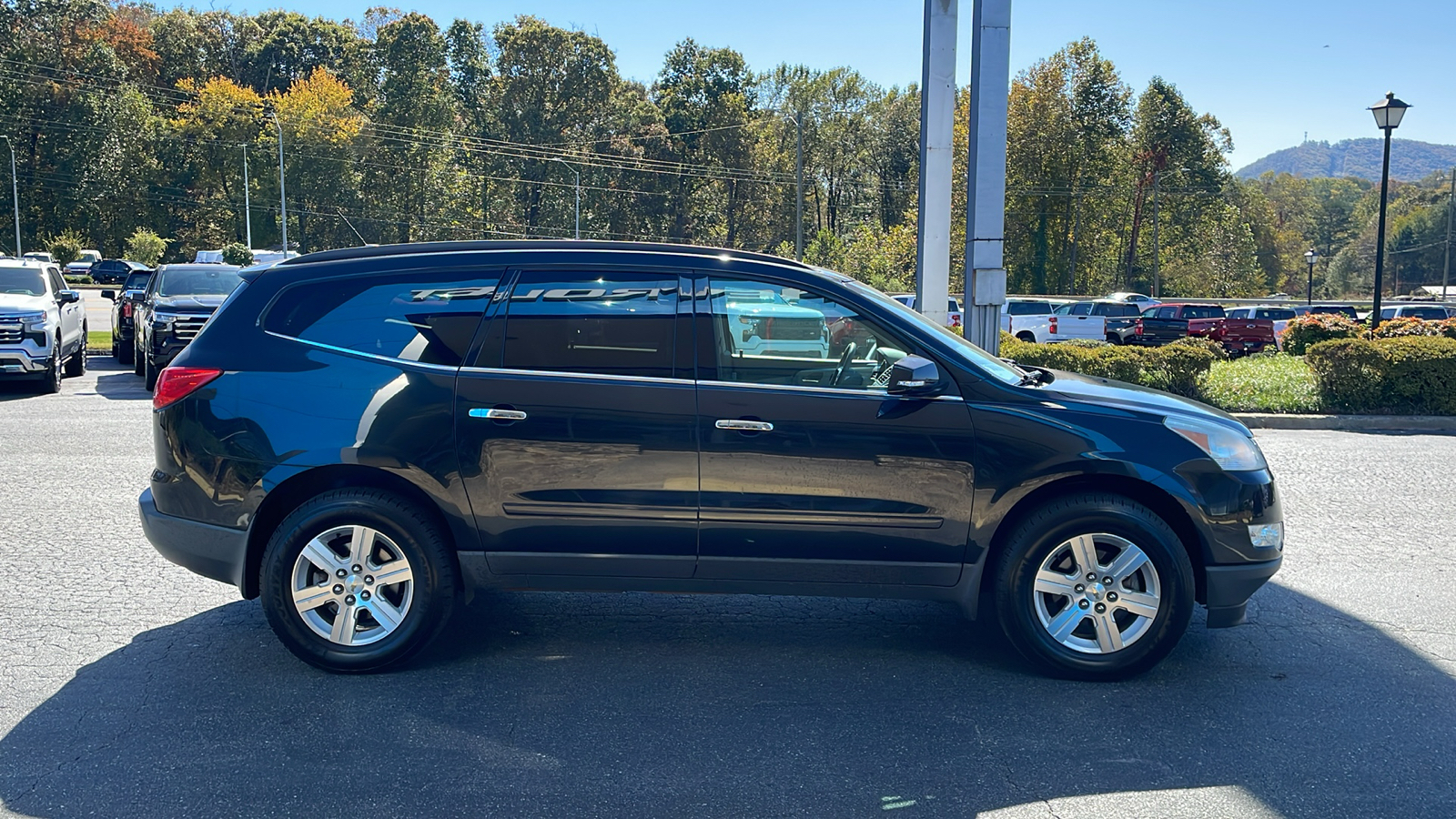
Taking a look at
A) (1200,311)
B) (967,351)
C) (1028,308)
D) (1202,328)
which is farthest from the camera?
(1028,308)

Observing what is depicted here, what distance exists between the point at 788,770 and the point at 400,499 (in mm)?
2077

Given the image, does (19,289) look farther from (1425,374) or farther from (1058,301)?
(1058,301)

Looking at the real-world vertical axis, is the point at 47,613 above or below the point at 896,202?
below

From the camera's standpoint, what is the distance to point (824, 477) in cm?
464

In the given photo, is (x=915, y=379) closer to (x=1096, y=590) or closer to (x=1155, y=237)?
(x=1096, y=590)

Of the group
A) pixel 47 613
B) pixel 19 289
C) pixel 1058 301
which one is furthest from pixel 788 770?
pixel 1058 301

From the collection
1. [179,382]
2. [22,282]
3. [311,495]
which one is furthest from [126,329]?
[311,495]

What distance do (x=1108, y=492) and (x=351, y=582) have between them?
130 inches

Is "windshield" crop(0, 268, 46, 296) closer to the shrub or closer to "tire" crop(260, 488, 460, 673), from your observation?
"tire" crop(260, 488, 460, 673)

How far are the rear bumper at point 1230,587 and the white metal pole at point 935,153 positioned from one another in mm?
7823

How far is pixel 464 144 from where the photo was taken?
7550cm

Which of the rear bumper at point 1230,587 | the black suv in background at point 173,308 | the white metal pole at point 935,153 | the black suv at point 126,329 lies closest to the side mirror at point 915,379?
the rear bumper at point 1230,587

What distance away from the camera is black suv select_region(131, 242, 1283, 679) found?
4645 mm

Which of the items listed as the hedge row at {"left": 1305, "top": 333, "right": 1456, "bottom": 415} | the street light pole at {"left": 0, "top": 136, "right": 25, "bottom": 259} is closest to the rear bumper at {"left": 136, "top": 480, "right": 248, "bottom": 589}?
the hedge row at {"left": 1305, "top": 333, "right": 1456, "bottom": 415}
